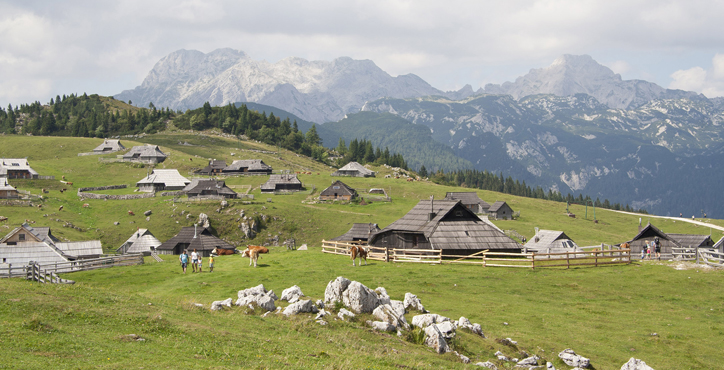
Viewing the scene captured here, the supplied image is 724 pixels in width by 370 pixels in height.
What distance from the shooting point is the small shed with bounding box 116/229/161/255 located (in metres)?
70.1

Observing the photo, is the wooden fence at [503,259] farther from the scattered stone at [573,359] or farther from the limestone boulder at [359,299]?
the limestone boulder at [359,299]

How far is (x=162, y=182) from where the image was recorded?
118 meters

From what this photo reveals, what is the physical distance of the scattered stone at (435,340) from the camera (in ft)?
68.5

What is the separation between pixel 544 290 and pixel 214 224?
66.5 meters

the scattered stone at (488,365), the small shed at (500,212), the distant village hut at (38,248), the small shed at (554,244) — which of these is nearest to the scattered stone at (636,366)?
the scattered stone at (488,365)

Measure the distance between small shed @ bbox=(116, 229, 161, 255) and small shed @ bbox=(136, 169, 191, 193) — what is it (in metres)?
43.1

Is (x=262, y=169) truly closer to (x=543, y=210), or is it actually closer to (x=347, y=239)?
(x=543, y=210)

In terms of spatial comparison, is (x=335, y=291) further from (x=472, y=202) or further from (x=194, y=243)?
(x=472, y=202)

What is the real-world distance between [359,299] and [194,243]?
42450mm

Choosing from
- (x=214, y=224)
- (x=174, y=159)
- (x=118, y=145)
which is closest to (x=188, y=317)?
(x=214, y=224)

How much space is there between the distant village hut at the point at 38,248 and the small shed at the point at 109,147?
98685 mm

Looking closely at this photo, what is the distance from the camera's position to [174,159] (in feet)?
481

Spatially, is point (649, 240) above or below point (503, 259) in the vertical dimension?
above

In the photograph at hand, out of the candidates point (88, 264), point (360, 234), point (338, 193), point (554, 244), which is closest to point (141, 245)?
point (88, 264)
